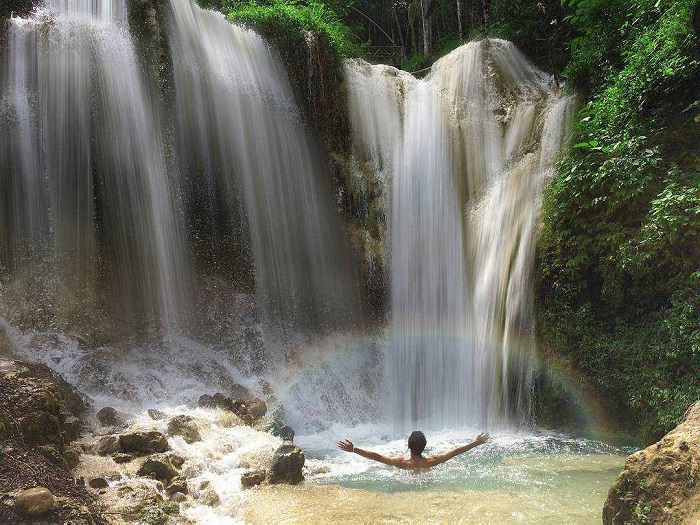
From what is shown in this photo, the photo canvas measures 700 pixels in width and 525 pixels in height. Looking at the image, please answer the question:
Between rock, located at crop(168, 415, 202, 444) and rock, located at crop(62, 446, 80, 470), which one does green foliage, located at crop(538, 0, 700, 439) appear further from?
rock, located at crop(62, 446, 80, 470)

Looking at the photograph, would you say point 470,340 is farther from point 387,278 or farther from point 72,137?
point 72,137

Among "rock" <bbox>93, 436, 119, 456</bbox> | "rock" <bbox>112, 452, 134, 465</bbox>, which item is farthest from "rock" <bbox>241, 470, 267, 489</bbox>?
"rock" <bbox>93, 436, 119, 456</bbox>

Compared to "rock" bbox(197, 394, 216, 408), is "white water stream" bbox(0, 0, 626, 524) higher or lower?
higher

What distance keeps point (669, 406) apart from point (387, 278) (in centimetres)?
565

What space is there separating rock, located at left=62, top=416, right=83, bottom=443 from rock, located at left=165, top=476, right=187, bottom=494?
1.43 metres

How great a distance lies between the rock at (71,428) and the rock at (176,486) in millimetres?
1426

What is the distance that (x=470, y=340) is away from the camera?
949 centimetres

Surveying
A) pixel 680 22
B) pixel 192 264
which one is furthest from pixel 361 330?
pixel 680 22

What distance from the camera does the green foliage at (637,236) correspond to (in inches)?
281

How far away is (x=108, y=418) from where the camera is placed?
6.81m

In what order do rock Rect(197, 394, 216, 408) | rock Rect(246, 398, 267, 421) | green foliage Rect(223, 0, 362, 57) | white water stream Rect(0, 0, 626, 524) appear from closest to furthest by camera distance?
rock Rect(197, 394, 216, 408), rock Rect(246, 398, 267, 421), white water stream Rect(0, 0, 626, 524), green foliage Rect(223, 0, 362, 57)

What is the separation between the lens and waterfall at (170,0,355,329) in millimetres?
10570

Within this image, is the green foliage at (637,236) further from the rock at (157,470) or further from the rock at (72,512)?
the rock at (72,512)

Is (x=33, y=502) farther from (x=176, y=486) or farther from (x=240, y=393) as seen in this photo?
(x=240, y=393)
